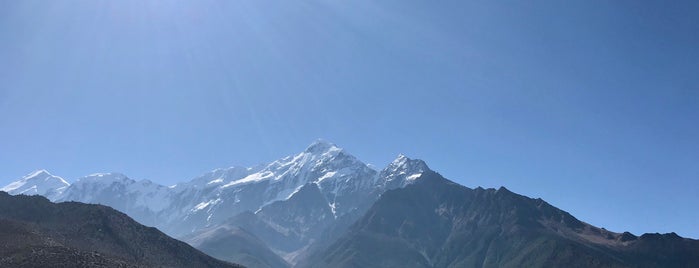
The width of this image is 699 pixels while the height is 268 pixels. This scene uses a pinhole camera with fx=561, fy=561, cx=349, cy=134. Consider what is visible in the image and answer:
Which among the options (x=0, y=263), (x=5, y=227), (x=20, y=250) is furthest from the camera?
(x=5, y=227)

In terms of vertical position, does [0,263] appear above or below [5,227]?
below

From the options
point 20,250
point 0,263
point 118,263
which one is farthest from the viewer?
point 118,263

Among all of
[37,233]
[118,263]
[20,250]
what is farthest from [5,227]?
[118,263]

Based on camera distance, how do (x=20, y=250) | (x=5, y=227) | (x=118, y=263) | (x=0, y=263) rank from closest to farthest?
(x=0, y=263) → (x=20, y=250) → (x=118, y=263) → (x=5, y=227)

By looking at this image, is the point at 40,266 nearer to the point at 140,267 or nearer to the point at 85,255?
the point at 85,255

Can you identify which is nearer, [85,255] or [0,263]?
[0,263]

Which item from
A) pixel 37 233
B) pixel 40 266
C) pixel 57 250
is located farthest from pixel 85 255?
pixel 37 233

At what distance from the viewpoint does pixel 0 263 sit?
133 meters

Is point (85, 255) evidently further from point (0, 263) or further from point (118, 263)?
point (0, 263)

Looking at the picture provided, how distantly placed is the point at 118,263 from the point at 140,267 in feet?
27.6

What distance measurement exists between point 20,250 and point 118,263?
24.4 metres

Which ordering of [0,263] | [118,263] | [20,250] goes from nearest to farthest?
[0,263], [20,250], [118,263]

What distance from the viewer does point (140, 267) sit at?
538 ft

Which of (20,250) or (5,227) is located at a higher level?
(5,227)
